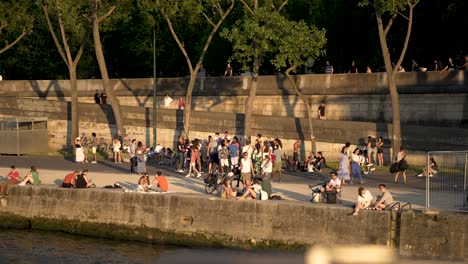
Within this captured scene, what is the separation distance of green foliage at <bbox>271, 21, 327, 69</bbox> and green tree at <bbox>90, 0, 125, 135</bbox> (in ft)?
26.8

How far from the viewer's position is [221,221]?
22.6 metres

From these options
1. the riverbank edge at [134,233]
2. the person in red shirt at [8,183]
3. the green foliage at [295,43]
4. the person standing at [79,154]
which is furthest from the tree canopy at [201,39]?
the riverbank edge at [134,233]

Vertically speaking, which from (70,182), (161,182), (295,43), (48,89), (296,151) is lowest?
(70,182)

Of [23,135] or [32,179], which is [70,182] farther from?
[23,135]

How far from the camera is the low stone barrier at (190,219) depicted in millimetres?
20875

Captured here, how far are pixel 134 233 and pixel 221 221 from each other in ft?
9.39

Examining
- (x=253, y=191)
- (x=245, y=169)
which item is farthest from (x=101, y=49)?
(x=253, y=191)

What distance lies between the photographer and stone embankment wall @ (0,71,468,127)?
35.5 metres

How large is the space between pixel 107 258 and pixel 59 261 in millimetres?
1192

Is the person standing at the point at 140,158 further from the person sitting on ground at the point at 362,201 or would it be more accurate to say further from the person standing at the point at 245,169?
the person sitting on ground at the point at 362,201

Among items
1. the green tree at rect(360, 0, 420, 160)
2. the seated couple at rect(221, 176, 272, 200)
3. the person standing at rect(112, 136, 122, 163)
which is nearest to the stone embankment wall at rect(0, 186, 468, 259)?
the seated couple at rect(221, 176, 272, 200)

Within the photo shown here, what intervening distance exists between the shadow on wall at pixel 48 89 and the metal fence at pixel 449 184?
94.6 feet

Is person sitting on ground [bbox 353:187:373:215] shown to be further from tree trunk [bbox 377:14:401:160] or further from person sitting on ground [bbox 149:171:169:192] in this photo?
tree trunk [bbox 377:14:401:160]

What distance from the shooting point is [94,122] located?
134ft
